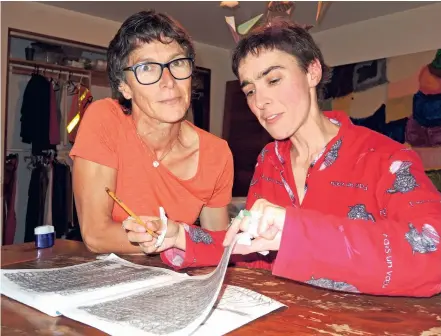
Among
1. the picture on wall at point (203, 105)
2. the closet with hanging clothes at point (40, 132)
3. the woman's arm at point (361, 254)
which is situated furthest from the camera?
the picture on wall at point (203, 105)

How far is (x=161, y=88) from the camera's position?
151 cm

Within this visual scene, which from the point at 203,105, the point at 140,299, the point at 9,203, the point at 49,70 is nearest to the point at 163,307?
the point at 140,299

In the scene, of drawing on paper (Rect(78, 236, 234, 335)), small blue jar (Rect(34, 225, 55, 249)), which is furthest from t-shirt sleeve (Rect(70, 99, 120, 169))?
drawing on paper (Rect(78, 236, 234, 335))

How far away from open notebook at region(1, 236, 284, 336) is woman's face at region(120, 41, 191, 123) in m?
0.64

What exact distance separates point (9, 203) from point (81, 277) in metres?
3.52

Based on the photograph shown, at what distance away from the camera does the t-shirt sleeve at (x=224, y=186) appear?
5.56 ft

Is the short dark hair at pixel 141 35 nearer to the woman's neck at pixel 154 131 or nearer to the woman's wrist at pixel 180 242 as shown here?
the woman's neck at pixel 154 131

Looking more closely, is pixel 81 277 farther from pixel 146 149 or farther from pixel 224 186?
pixel 224 186

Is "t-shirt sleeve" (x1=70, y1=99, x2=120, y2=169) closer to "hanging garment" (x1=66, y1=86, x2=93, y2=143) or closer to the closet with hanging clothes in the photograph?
the closet with hanging clothes

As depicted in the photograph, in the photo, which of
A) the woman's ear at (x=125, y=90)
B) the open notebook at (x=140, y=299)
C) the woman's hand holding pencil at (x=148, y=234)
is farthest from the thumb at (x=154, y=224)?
the woman's ear at (x=125, y=90)

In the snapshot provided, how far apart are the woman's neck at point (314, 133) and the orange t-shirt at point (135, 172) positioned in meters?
0.39

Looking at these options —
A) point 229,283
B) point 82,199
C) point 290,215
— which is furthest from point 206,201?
point 290,215

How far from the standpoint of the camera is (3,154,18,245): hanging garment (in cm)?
410

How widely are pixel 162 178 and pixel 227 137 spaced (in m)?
4.34
